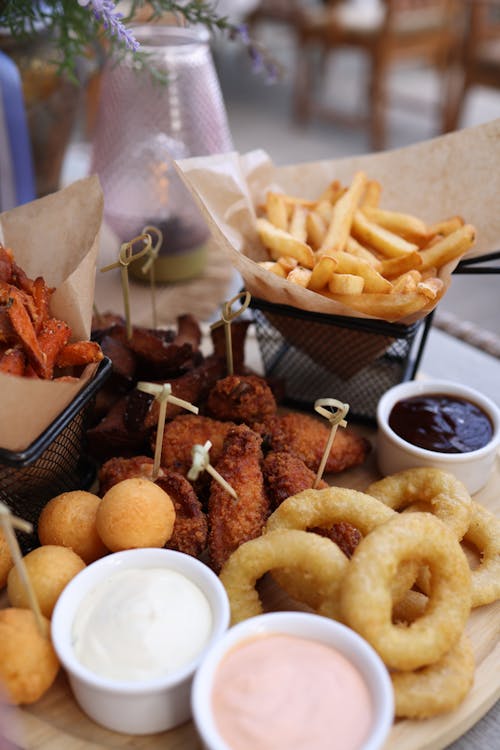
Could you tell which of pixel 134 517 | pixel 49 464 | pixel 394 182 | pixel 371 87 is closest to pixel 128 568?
pixel 134 517

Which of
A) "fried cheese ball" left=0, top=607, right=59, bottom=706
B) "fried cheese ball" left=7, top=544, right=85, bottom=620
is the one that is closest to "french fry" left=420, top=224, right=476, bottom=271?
"fried cheese ball" left=7, top=544, right=85, bottom=620

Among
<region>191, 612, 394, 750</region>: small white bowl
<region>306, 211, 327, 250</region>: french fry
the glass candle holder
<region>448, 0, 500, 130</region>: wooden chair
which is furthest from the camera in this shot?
<region>448, 0, 500, 130</region>: wooden chair

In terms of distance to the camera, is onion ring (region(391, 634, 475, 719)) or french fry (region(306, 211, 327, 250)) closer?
onion ring (region(391, 634, 475, 719))

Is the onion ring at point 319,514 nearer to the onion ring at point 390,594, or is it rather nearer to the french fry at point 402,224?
the onion ring at point 390,594

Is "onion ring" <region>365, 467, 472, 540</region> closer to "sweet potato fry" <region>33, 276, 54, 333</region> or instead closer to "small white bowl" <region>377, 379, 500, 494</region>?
"small white bowl" <region>377, 379, 500, 494</region>

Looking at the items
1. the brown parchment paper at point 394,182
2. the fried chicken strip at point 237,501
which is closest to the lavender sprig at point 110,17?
the brown parchment paper at point 394,182

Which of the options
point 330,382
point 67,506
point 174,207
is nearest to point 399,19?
point 174,207

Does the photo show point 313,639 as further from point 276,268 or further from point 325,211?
point 325,211
